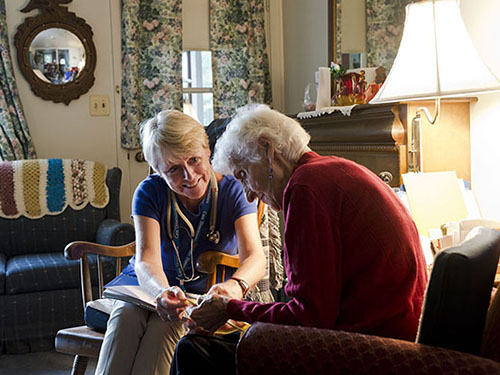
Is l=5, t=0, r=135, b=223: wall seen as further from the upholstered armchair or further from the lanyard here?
the upholstered armchair

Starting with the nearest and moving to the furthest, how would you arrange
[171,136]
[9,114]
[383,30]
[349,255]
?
[349,255] → [171,136] → [383,30] → [9,114]

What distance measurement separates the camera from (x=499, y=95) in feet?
6.75

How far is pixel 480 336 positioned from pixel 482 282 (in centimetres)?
11

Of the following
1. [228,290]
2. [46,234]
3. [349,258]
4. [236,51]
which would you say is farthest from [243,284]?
[236,51]

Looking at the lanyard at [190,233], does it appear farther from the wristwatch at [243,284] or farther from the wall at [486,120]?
the wall at [486,120]

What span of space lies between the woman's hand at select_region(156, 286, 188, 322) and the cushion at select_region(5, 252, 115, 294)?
150 cm

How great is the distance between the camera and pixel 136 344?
1730 mm

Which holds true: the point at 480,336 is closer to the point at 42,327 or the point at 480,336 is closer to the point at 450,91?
the point at 450,91

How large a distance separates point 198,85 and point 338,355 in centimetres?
351

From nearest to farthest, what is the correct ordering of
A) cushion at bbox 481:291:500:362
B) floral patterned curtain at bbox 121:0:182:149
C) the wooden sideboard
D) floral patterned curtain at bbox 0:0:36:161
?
cushion at bbox 481:291:500:362, the wooden sideboard, floral patterned curtain at bbox 0:0:36:161, floral patterned curtain at bbox 121:0:182:149

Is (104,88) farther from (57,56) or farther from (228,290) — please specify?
(228,290)

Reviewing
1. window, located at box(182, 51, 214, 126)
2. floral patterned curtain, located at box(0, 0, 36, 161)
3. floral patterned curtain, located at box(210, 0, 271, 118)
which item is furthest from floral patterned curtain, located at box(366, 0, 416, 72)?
floral patterned curtain, located at box(0, 0, 36, 161)

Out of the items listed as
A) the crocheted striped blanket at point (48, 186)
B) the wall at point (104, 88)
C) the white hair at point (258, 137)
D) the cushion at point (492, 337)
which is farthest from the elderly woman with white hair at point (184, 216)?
the wall at point (104, 88)

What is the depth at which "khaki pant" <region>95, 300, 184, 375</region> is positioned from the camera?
168 centimetres
